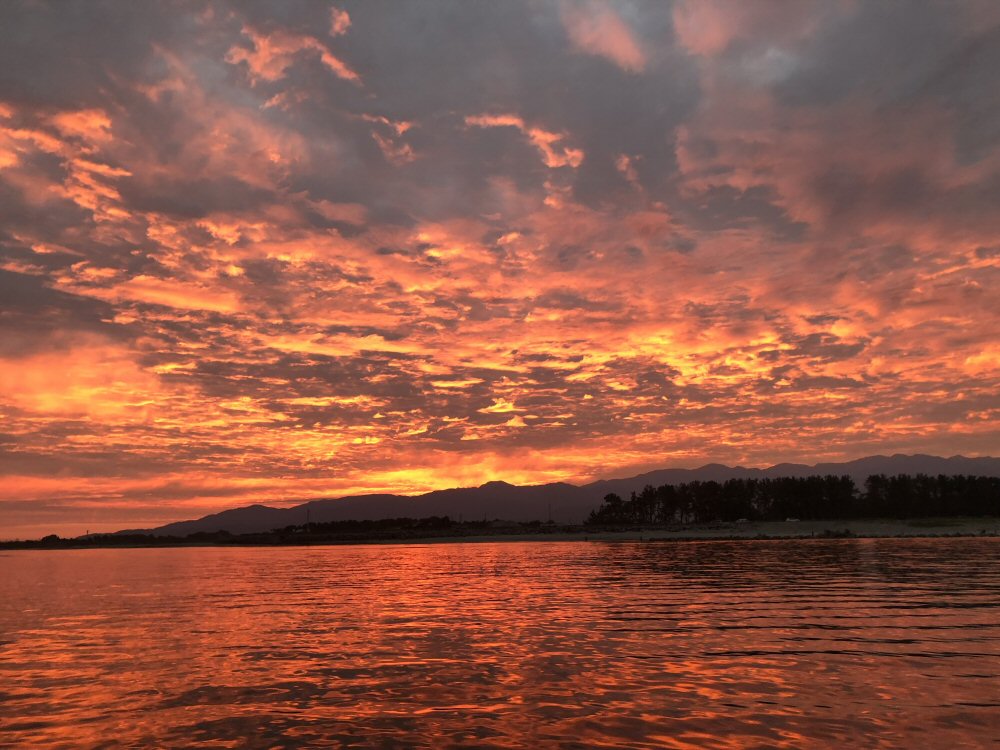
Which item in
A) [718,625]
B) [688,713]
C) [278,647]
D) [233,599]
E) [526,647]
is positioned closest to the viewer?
[688,713]

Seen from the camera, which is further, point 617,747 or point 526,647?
point 526,647

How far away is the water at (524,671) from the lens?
14.7 metres

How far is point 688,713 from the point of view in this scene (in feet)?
51.2

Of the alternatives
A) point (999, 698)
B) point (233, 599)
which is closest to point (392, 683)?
point (999, 698)

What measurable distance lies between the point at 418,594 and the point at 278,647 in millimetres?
22376

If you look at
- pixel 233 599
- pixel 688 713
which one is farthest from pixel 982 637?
pixel 233 599

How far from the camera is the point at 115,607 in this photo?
1719 inches

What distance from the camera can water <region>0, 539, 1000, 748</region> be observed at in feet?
48.3

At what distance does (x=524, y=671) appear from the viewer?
2059 centimetres

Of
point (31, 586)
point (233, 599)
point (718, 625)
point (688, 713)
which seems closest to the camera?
point (688, 713)

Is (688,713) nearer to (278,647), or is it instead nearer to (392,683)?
(392,683)

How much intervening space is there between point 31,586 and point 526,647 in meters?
65.8

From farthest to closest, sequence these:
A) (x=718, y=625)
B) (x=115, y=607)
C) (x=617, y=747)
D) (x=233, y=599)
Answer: (x=233, y=599)
(x=115, y=607)
(x=718, y=625)
(x=617, y=747)

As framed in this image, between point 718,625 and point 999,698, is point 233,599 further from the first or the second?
point 999,698
